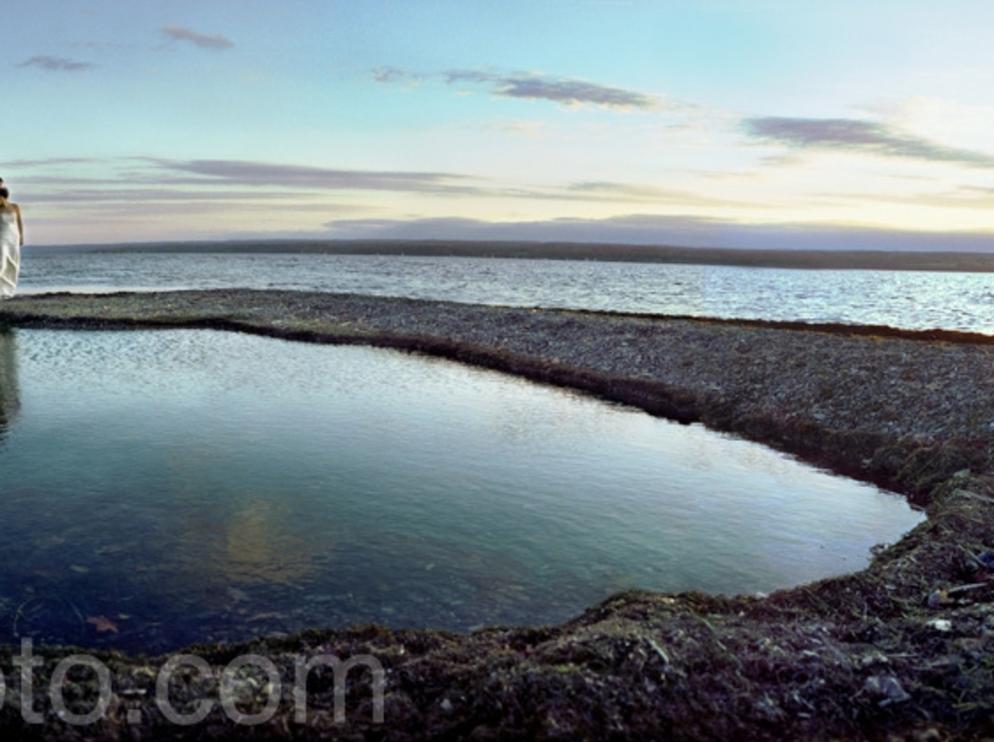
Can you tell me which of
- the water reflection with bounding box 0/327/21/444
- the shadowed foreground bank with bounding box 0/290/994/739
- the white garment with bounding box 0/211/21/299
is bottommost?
the water reflection with bounding box 0/327/21/444

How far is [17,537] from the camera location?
970cm

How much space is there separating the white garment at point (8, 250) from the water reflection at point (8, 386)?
216 cm

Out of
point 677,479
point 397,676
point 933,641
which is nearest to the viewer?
point 397,676

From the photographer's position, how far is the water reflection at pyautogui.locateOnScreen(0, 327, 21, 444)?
16125 mm

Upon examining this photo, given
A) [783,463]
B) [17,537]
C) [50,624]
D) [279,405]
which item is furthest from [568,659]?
[279,405]

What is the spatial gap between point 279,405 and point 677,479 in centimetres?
928

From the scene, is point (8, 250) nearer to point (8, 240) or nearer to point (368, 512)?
point (8, 240)

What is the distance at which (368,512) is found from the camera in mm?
11047

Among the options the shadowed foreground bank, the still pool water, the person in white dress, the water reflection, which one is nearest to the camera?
the shadowed foreground bank

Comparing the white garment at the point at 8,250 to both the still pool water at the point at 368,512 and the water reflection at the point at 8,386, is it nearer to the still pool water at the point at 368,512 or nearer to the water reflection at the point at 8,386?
the water reflection at the point at 8,386

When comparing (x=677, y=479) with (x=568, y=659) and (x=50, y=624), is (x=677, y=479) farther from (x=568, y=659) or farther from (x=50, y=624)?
(x=50, y=624)

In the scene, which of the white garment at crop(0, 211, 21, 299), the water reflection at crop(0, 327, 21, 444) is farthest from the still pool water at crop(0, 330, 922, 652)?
the white garment at crop(0, 211, 21, 299)

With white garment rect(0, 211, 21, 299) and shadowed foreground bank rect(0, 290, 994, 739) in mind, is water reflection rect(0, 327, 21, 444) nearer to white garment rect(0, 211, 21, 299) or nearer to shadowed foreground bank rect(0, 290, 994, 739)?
white garment rect(0, 211, 21, 299)

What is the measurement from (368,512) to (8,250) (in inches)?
663
